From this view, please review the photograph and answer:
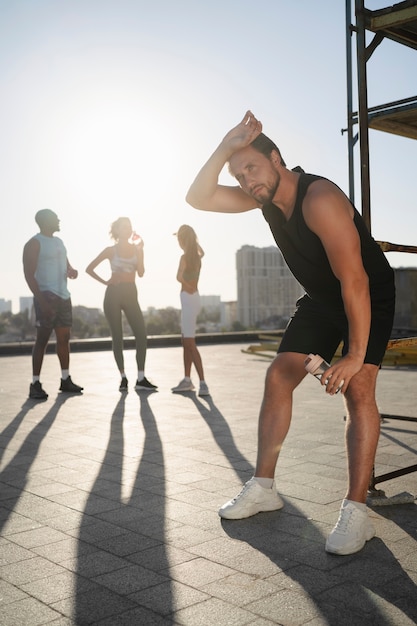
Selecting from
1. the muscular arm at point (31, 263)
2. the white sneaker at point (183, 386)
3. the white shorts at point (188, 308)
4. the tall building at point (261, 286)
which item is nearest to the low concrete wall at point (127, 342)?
the muscular arm at point (31, 263)

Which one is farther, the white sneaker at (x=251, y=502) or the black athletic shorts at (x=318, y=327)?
the white sneaker at (x=251, y=502)

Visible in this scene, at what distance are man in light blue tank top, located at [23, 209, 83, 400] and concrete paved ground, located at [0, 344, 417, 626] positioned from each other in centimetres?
175

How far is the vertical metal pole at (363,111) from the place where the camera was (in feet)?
12.2

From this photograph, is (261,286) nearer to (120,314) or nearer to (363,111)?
(120,314)

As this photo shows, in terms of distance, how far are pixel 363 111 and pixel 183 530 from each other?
2.24 meters

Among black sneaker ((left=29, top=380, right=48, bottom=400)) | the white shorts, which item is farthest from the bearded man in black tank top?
black sneaker ((left=29, top=380, right=48, bottom=400))

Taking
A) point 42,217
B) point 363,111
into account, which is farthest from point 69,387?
point 363,111

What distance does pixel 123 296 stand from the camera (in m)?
8.75

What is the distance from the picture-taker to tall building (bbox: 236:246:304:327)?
12875cm

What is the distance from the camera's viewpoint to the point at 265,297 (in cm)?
13438

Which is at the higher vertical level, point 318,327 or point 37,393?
point 318,327

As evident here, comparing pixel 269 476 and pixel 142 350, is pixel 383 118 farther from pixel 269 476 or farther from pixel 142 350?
pixel 142 350

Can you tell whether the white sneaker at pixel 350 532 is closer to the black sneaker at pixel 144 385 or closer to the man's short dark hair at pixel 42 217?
the black sneaker at pixel 144 385

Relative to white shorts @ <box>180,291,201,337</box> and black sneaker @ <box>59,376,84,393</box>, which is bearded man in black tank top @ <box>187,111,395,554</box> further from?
black sneaker @ <box>59,376,84,393</box>
